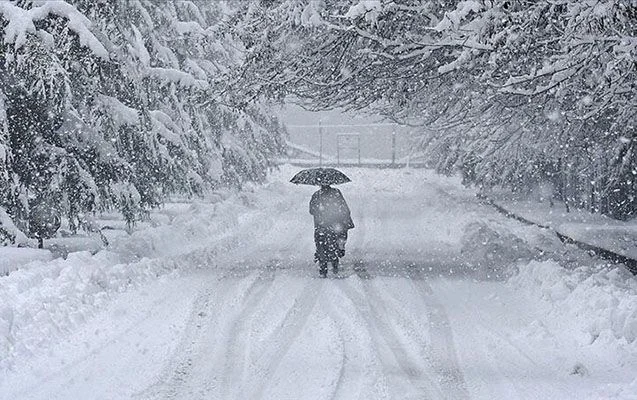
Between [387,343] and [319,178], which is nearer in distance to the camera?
[387,343]

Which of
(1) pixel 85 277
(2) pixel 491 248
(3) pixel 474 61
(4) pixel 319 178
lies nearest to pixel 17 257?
(1) pixel 85 277

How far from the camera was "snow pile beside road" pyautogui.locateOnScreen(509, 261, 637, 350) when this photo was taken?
8.14 metres

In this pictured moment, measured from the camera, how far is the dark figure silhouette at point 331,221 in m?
13.2

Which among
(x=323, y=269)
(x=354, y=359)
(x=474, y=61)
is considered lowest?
(x=323, y=269)

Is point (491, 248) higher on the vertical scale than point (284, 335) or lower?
lower

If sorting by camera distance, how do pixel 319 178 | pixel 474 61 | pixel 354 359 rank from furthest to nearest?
1. pixel 319 178
2. pixel 474 61
3. pixel 354 359

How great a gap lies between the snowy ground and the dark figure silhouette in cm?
53

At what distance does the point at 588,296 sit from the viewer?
9.34 m

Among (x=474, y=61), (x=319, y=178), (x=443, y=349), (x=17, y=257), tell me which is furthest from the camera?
(x=319, y=178)

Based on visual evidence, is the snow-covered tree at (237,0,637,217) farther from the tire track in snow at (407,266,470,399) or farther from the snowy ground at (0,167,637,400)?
the tire track in snow at (407,266,470,399)

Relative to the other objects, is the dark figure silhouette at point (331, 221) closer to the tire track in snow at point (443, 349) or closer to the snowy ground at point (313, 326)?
the snowy ground at point (313, 326)

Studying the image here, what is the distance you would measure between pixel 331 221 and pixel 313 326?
15.1 feet

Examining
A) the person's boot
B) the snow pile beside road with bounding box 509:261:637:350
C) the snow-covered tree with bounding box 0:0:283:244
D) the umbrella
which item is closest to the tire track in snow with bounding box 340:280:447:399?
the person's boot

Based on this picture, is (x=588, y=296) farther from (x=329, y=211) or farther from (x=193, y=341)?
(x=329, y=211)
